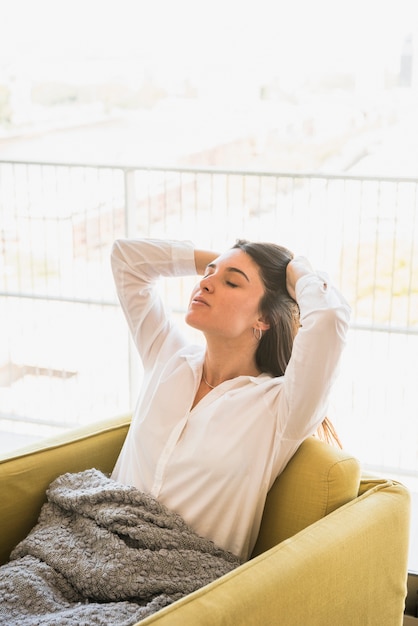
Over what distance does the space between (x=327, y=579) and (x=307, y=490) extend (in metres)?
0.23

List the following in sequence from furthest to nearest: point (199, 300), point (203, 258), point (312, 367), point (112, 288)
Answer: point (112, 288), point (203, 258), point (199, 300), point (312, 367)

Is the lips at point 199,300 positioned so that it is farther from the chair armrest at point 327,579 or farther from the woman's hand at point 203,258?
the chair armrest at point 327,579

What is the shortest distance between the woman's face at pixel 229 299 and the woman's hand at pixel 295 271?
6 centimetres

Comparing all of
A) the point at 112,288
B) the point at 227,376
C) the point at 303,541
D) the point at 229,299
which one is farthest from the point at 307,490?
the point at 112,288

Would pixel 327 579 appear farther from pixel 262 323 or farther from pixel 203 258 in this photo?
pixel 203 258

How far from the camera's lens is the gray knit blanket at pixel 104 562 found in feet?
4.98

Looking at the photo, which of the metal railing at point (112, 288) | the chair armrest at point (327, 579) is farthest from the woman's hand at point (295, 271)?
the metal railing at point (112, 288)

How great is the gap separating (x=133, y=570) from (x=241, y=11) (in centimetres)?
886

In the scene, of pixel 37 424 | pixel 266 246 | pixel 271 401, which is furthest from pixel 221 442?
pixel 37 424

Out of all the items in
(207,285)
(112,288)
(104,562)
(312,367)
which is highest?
(207,285)

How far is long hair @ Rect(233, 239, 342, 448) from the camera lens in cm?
188

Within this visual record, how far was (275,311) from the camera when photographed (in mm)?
1894

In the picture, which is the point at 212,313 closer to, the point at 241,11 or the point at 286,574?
the point at 286,574

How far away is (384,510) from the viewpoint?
1.63 m
